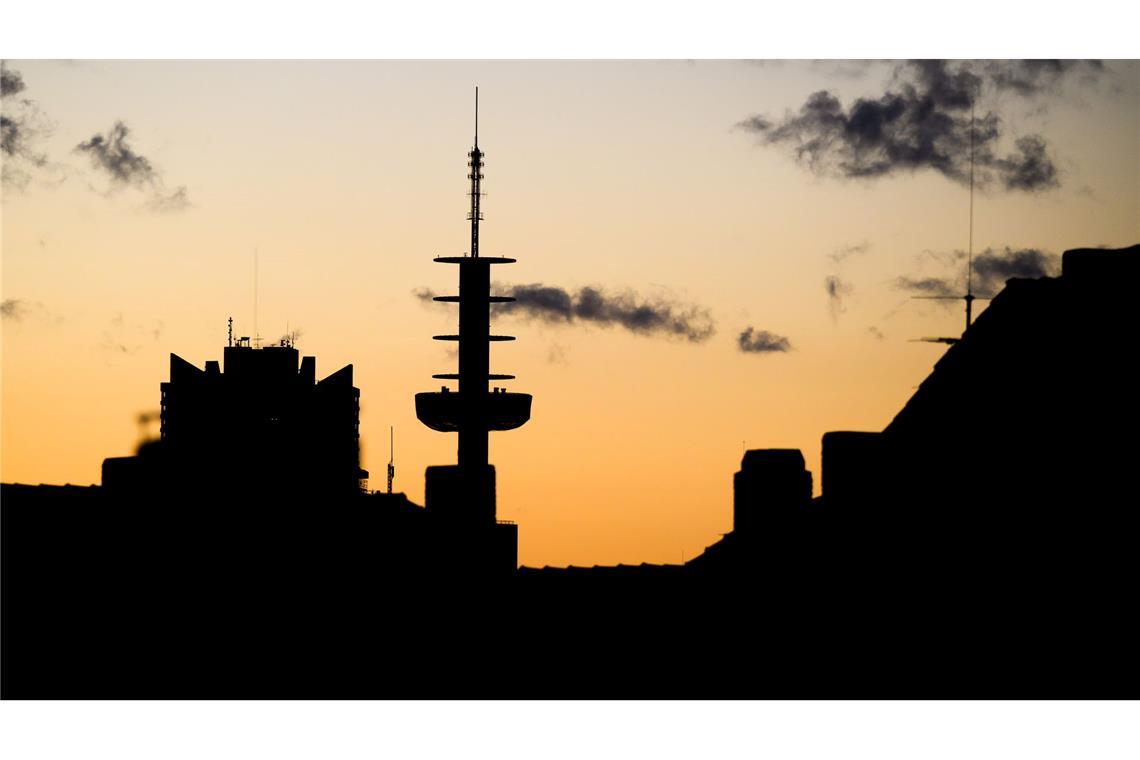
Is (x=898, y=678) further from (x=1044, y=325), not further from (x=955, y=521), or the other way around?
(x=1044, y=325)

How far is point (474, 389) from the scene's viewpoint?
186 m

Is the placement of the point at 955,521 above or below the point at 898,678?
above

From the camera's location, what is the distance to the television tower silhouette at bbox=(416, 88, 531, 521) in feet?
602

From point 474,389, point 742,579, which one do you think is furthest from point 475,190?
point 742,579

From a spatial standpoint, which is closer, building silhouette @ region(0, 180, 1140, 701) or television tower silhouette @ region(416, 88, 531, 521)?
building silhouette @ region(0, 180, 1140, 701)

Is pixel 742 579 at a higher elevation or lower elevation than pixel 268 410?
lower

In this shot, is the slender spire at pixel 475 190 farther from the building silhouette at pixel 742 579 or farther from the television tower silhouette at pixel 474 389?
the building silhouette at pixel 742 579

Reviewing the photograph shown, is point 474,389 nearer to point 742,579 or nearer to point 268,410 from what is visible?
point 268,410

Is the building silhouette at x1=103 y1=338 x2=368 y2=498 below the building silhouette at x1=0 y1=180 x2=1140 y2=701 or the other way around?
the other way around

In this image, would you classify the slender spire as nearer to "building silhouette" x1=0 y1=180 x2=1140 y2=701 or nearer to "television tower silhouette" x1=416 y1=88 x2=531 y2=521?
"television tower silhouette" x1=416 y1=88 x2=531 y2=521

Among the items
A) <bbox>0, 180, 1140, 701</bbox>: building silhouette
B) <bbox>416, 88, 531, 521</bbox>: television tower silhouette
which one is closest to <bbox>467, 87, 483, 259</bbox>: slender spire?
<bbox>416, 88, 531, 521</bbox>: television tower silhouette

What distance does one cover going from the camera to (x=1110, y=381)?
35781 mm

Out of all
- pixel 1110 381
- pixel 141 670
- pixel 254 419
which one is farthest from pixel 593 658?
pixel 254 419

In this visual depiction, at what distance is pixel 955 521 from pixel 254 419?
13613 cm
